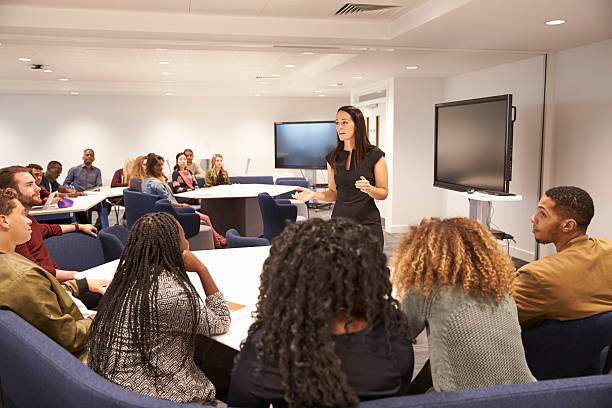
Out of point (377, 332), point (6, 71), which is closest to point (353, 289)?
point (377, 332)

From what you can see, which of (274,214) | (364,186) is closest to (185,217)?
(274,214)

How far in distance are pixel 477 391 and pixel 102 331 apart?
3.73ft

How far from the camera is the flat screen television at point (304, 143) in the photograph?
11.1 metres

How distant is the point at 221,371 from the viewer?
219 cm

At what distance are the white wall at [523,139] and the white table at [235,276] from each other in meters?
4.48

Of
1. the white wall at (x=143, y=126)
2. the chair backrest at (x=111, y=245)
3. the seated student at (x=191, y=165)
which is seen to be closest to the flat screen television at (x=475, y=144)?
the chair backrest at (x=111, y=245)

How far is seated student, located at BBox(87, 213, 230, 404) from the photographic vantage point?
160cm

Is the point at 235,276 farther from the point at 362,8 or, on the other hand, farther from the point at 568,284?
the point at 362,8

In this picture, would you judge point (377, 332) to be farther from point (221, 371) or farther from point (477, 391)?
point (221, 371)

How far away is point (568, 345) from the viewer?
6.39 feet

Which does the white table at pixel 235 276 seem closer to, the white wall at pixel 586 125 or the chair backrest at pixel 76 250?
the chair backrest at pixel 76 250

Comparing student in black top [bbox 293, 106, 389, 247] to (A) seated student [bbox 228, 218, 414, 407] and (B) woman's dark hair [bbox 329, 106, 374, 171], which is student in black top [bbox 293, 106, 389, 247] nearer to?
(B) woman's dark hair [bbox 329, 106, 374, 171]

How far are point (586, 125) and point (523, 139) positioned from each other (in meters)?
1.04

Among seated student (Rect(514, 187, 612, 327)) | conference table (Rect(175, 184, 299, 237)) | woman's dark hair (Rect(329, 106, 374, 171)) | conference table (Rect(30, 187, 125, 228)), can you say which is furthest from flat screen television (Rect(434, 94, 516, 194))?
conference table (Rect(30, 187, 125, 228))
